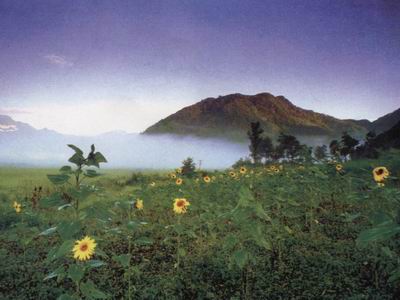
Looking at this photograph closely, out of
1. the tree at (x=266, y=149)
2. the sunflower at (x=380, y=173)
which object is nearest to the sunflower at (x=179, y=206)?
the sunflower at (x=380, y=173)

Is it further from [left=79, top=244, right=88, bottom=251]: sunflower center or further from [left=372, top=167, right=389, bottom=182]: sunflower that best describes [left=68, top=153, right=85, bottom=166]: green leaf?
[left=372, top=167, right=389, bottom=182]: sunflower

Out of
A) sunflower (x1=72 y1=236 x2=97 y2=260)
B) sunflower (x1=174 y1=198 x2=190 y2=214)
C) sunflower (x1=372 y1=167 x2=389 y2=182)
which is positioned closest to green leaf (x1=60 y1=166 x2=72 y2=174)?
sunflower (x1=72 y1=236 x2=97 y2=260)

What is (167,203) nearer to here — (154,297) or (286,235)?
(286,235)

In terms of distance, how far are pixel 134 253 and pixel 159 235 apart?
3.64ft

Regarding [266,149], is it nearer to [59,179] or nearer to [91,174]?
[91,174]

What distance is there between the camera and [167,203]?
7.16 m

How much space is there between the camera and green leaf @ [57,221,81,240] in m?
2.70

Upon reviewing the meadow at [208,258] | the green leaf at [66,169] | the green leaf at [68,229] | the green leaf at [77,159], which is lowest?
the meadow at [208,258]

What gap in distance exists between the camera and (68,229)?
8.97 feet


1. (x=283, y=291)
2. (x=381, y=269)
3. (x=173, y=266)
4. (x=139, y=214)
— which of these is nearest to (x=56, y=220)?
(x=139, y=214)

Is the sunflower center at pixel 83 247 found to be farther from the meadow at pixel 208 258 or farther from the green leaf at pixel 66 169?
the green leaf at pixel 66 169

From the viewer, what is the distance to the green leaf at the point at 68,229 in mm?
2695

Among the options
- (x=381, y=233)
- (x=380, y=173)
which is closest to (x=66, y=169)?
(x=381, y=233)

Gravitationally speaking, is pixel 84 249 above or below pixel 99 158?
below
